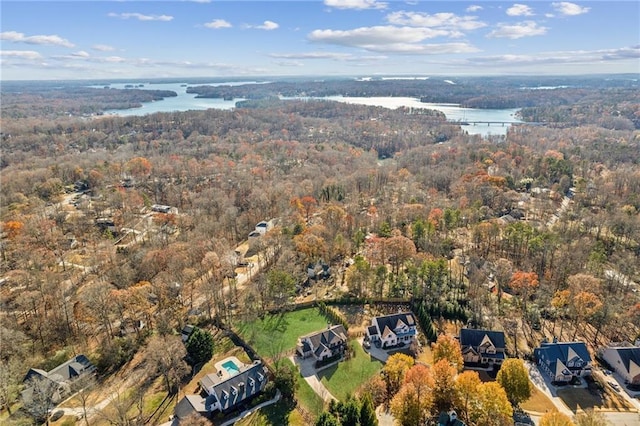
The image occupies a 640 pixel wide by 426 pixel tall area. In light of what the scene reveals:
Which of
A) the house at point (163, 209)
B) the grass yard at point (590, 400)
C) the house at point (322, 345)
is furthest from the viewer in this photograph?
the house at point (163, 209)

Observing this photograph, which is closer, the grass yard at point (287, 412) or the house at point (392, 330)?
the grass yard at point (287, 412)

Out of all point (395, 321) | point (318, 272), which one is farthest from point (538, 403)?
point (318, 272)

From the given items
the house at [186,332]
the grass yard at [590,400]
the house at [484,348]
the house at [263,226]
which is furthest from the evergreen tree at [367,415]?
the house at [263,226]

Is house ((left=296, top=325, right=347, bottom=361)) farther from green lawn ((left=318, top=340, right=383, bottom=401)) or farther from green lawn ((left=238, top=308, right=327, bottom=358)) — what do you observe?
green lawn ((left=238, top=308, right=327, bottom=358))

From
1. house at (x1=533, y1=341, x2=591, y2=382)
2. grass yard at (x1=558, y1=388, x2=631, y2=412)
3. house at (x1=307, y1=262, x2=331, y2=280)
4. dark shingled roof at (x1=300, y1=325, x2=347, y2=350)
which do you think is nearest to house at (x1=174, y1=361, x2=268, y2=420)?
dark shingled roof at (x1=300, y1=325, x2=347, y2=350)

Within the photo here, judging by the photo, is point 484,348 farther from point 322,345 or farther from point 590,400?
point 322,345

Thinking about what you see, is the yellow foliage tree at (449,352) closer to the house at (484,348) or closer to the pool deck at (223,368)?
the house at (484,348)

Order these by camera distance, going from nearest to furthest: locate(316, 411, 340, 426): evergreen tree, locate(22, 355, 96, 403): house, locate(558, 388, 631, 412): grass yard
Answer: locate(316, 411, 340, 426): evergreen tree < locate(558, 388, 631, 412): grass yard < locate(22, 355, 96, 403): house

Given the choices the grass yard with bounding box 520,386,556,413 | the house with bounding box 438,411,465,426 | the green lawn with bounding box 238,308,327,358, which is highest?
the house with bounding box 438,411,465,426
